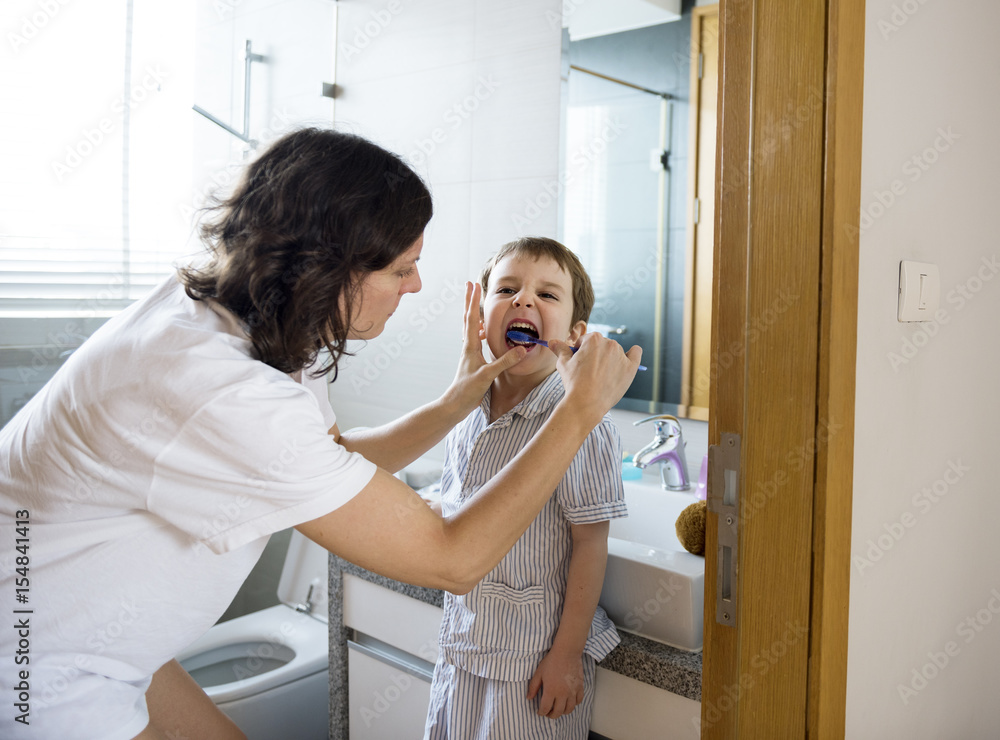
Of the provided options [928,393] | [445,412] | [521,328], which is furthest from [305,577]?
[928,393]

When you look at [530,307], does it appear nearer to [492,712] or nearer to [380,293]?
[380,293]

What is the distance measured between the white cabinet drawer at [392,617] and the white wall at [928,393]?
687 mm

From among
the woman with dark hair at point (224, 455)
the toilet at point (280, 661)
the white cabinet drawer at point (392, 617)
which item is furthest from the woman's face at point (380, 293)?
the toilet at point (280, 661)

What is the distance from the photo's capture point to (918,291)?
899 mm

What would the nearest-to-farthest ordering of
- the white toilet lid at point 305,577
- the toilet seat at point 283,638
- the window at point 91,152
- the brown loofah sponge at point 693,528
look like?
the brown loofah sponge at point 693,528 < the window at point 91,152 < the toilet seat at point 283,638 < the white toilet lid at point 305,577

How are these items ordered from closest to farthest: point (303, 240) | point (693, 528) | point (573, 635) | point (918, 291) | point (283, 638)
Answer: point (303, 240)
point (918, 291)
point (573, 635)
point (693, 528)
point (283, 638)

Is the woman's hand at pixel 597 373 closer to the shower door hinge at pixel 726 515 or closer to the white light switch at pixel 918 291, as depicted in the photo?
the shower door hinge at pixel 726 515

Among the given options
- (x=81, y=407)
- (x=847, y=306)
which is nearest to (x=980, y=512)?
(x=847, y=306)

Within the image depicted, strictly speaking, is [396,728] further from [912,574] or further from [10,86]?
[10,86]

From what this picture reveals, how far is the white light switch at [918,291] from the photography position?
879 millimetres

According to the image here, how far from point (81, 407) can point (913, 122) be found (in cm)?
97

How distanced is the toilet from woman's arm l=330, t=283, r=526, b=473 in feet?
2.63

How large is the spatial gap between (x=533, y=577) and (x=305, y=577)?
1.15m

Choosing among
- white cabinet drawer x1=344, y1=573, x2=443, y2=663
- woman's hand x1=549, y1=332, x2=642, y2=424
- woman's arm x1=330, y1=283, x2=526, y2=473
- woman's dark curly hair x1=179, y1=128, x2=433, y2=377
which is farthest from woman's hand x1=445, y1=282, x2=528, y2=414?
white cabinet drawer x1=344, y1=573, x2=443, y2=663
